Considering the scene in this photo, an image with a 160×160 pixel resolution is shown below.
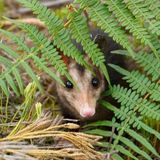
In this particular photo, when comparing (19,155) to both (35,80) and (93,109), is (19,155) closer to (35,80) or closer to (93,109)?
(35,80)

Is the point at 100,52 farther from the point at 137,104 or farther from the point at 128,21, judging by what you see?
the point at 137,104

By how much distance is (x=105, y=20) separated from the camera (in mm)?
3943

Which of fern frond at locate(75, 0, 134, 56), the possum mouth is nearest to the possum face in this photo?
the possum mouth

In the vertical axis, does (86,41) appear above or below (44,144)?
above

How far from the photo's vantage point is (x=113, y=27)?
3930mm

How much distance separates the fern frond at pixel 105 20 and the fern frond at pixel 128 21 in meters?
0.05

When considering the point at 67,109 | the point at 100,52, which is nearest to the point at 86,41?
the point at 100,52

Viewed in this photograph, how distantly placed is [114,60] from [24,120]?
1.30 m

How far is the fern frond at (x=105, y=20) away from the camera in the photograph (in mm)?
3896

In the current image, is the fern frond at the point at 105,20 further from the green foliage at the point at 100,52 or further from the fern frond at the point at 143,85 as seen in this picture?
the fern frond at the point at 143,85

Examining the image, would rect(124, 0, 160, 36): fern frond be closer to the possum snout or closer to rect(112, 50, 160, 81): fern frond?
rect(112, 50, 160, 81): fern frond

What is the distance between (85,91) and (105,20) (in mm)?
810

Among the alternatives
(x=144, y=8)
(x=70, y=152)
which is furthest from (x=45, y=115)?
(x=144, y=8)

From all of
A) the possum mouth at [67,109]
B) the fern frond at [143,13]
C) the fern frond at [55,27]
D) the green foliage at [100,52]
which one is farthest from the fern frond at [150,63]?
the possum mouth at [67,109]
